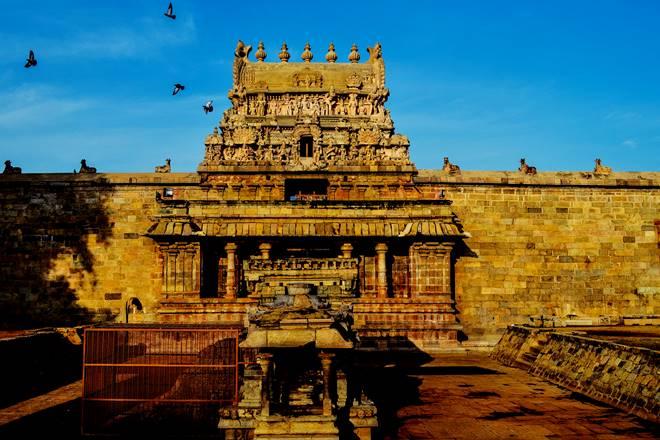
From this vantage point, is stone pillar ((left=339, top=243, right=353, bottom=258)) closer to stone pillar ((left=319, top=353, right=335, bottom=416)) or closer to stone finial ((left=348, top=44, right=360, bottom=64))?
stone pillar ((left=319, top=353, right=335, bottom=416))

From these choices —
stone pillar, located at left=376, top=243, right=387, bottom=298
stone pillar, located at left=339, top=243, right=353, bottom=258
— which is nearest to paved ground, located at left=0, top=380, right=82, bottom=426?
stone pillar, located at left=339, top=243, right=353, bottom=258

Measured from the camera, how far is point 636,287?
882 inches

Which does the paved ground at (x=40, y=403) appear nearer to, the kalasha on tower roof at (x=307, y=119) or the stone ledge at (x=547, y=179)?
the kalasha on tower roof at (x=307, y=119)

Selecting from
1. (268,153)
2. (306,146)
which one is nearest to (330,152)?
(306,146)

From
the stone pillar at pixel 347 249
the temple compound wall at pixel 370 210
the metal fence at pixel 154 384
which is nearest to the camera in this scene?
the metal fence at pixel 154 384

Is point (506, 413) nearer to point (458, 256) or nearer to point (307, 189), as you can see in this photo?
point (458, 256)

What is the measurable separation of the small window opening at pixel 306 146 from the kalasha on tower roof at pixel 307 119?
43 mm

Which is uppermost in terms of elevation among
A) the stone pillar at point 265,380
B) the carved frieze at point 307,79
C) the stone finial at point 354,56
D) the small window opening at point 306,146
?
the stone finial at point 354,56

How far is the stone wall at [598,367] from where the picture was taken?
1000 cm

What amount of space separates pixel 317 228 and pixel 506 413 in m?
10.5

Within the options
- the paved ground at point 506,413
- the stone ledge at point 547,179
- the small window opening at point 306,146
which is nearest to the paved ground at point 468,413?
the paved ground at point 506,413

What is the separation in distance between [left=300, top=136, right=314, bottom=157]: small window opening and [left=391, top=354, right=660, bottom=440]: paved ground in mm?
12326

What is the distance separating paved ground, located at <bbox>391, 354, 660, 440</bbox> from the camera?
889cm

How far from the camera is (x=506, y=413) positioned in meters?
10.2
